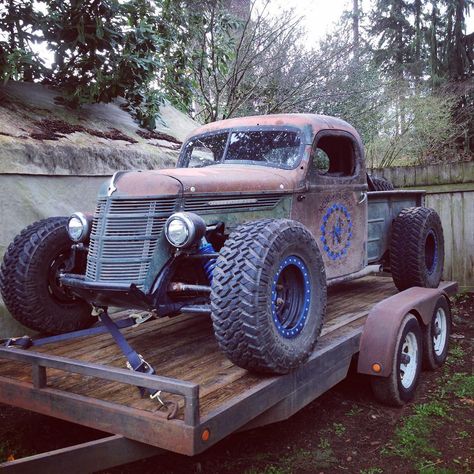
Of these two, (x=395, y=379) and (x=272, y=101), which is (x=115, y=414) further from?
(x=272, y=101)

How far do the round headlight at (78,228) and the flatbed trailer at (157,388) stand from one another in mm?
756

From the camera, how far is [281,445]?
3.45 metres

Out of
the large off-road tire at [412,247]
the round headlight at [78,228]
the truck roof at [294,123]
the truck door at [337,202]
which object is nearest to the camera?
the round headlight at [78,228]

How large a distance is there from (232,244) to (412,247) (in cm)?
271

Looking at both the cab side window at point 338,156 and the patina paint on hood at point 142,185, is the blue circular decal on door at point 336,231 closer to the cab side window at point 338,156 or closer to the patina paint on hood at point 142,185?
the cab side window at point 338,156

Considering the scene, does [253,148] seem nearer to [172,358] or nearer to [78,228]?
[78,228]

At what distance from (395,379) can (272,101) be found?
23.4ft

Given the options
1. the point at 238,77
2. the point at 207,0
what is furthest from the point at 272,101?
the point at 207,0

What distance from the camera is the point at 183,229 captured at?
304 centimetres

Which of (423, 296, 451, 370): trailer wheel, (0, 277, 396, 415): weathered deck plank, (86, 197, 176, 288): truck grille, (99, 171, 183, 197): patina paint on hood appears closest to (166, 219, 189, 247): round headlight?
(86, 197, 176, 288): truck grille

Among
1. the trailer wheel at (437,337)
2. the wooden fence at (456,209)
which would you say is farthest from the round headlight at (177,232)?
the wooden fence at (456,209)

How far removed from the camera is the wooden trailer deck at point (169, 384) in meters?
2.30

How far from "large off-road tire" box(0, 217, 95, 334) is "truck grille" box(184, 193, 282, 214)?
116 centimetres

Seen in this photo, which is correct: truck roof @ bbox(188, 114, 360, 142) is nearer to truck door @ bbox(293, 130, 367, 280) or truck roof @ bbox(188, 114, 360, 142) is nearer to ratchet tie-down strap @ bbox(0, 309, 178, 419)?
truck door @ bbox(293, 130, 367, 280)
